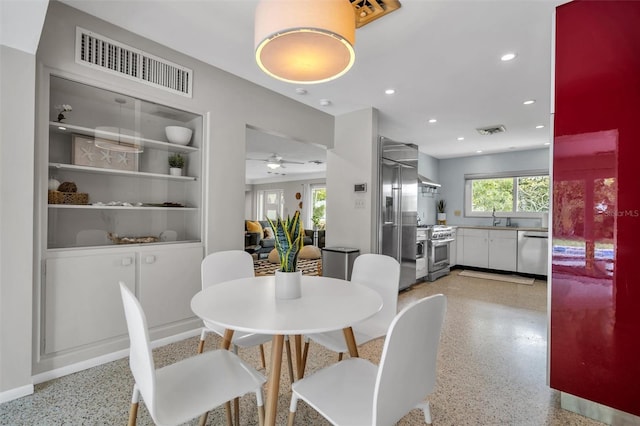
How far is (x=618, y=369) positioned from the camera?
1.68m

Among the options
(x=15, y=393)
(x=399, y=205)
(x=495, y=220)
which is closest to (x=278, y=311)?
(x=15, y=393)

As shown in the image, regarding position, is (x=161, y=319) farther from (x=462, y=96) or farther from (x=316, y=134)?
(x=462, y=96)

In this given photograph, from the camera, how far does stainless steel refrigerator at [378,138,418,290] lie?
4.14m

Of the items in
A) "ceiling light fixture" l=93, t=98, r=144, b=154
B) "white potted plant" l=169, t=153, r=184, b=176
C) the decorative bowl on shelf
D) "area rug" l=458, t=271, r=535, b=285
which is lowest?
"area rug" l=458, t=271, r=535, b=285

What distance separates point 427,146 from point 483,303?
319cm

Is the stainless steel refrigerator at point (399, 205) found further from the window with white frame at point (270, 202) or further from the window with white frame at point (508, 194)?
the window with white frame at point (270, 202)

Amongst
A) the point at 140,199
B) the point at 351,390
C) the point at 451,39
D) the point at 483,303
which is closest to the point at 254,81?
the point at 140,199

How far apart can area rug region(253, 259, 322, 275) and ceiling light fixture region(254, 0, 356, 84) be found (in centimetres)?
430

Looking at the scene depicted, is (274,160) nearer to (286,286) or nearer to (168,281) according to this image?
(168,281)

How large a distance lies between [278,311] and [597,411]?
1.98 m

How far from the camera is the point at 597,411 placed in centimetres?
174

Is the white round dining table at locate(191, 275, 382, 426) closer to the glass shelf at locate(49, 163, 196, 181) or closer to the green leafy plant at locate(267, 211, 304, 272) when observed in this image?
the green leafy plant at locate(267, 211, 304, 272)

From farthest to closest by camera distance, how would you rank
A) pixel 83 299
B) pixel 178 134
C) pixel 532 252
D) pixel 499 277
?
pixel 499 277 < pixel 532 252 < pixel 178 134 < pixel 83 299

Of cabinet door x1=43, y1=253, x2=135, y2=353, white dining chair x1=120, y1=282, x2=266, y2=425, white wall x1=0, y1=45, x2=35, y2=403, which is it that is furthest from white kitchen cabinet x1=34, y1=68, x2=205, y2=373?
white dining chair x1=120, y1=282, x2=266, y2=425
